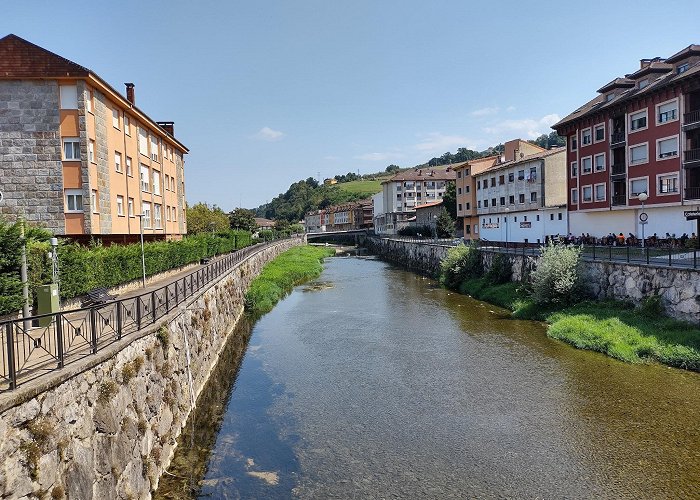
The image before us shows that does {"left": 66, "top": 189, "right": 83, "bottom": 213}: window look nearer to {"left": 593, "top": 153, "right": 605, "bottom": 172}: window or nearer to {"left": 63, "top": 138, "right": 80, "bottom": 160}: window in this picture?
{"left": 63, "top": 138, "right": 80, "bottom": 160}: window

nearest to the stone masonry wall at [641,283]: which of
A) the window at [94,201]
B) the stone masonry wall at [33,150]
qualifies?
the window at [94,201]

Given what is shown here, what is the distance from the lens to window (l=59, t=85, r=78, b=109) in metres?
24.6

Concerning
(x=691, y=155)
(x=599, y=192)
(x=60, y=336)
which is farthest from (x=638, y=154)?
(x=60, y=336)

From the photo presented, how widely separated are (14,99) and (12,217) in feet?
19.3

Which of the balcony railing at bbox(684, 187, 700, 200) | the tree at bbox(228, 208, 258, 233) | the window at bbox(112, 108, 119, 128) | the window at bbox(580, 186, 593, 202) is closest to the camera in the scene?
the window at bbox(112, 108, 119, 128)

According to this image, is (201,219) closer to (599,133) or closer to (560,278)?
(599,133)

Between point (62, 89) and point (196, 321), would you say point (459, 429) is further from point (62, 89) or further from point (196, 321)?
point (62, 89)

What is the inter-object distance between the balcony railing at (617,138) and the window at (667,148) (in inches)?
135

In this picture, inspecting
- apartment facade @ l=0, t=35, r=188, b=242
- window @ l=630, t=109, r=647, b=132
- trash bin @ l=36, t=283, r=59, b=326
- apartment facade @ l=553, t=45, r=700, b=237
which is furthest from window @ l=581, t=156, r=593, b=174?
trash bin @ l=36, t=283, r=59, b=326

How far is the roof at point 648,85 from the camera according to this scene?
31.9 metres

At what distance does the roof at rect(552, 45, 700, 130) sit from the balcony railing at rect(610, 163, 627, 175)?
4.48m

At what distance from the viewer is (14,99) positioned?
2444cm

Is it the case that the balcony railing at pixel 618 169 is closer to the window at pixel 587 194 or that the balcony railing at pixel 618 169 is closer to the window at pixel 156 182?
the window at pixel 587 194

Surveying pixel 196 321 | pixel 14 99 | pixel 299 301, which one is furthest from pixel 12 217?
pixel 299 301
